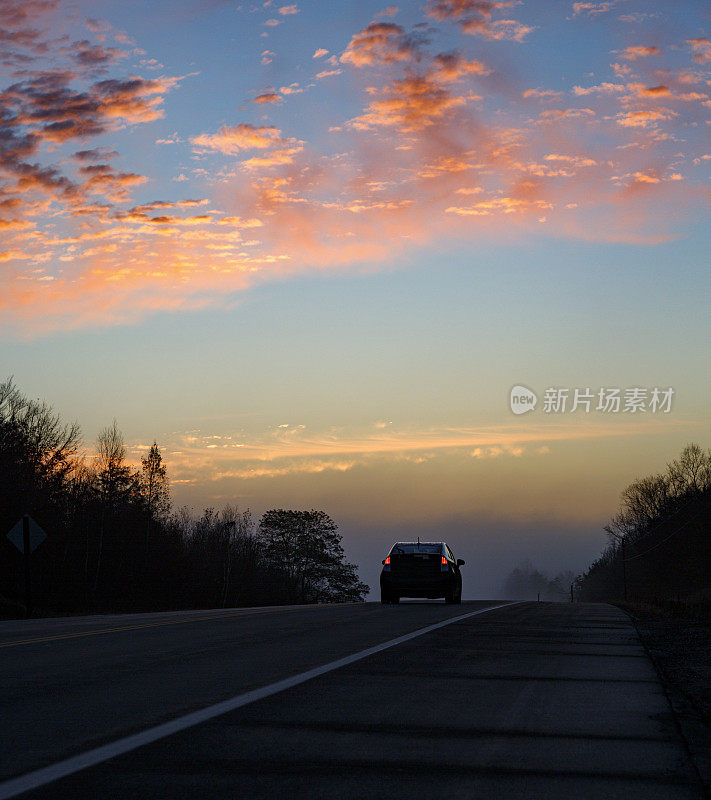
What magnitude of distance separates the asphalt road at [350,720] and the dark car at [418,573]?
13046mm

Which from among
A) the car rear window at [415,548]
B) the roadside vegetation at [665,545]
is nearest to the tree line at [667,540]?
the roadside vegetation at [665,545]

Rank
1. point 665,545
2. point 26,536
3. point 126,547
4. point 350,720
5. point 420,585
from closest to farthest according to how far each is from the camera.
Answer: point 350,720 → point 420,585 → point 26,536 → point 126,547 → point 665,545

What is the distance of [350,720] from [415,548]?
20214mm

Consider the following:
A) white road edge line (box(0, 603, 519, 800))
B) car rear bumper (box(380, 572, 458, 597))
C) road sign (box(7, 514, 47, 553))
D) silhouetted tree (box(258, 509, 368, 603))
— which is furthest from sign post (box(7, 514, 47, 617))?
silhouetted tree (box(258, 509, 368, 603))

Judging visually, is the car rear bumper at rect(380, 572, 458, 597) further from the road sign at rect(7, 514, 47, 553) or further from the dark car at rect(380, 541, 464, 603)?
the road sign at rect(7, 514, 47, 553)

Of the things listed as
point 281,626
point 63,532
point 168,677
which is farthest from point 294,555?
point 168,677

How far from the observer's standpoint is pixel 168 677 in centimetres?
927

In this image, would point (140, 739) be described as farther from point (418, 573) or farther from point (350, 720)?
point (418, 573)

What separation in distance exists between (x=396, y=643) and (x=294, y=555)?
96482 mm

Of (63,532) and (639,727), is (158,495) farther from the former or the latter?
(639,727)

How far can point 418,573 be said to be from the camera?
2672cm

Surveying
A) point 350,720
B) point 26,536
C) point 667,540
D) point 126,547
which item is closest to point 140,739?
point 350,720

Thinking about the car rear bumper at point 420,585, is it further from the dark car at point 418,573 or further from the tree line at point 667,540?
the tree line at point 667,540

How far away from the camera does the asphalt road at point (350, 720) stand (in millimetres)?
5141
